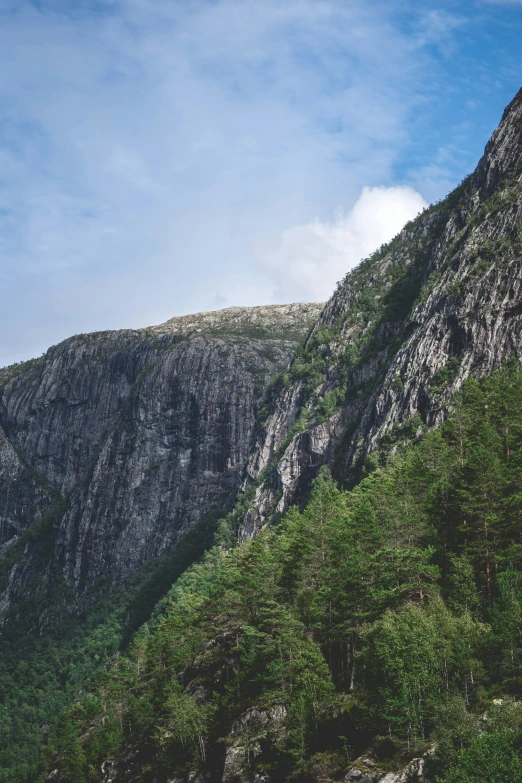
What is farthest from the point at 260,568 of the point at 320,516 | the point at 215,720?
the point at 215,720

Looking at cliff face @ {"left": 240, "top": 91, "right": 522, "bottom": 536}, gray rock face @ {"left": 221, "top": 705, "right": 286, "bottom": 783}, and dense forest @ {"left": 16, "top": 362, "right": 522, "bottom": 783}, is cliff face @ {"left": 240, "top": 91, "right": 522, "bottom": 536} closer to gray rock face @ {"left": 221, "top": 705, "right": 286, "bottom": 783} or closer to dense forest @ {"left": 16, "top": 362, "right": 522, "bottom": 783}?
dense forest @ {"left": 16, "top": 362, "right": 522, "bottom": 783}

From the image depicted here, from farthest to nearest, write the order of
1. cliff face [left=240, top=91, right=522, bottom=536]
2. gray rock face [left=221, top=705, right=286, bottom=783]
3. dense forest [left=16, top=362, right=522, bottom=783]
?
1. cliff face [left=240, top=91, right=522, bottom=536]
2. gray rock face [left=221, top=705, right=286, bottom=783]
3. dense forest [left=16, top=362, right=522, bottom=783]

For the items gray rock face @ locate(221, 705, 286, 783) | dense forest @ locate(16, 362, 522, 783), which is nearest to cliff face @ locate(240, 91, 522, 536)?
dense forest @ locate(16, 362, 522, 783)

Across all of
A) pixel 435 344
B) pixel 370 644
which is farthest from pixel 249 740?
pixel 435 344

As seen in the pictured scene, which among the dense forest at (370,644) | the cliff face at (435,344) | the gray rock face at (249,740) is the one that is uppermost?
the cliff face at (435,344)

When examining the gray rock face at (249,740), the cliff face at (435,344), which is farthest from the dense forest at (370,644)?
the cliff face at (435,344)

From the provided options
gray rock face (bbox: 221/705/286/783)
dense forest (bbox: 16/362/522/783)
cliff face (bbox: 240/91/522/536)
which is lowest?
gray rock face (bbox: 221/705/286/783)

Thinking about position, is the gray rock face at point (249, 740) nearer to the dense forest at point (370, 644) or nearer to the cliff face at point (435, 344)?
→ the dense forest at point (370, 644)

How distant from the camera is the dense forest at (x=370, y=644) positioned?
50969mm

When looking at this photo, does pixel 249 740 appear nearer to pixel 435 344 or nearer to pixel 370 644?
pixel 370 644

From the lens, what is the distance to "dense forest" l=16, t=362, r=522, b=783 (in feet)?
167

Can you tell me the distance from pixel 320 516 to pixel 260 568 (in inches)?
369

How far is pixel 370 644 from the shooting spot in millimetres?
58406

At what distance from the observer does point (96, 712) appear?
109 m
